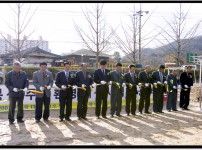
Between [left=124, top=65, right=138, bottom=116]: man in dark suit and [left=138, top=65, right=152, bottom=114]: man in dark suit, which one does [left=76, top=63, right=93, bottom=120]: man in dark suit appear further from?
[left=138, top=65, right=152, bottom=114]: man in dark suit

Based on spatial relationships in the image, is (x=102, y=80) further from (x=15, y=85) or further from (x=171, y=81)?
(x=171, y=81)

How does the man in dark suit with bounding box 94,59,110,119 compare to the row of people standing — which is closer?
the row of people standing

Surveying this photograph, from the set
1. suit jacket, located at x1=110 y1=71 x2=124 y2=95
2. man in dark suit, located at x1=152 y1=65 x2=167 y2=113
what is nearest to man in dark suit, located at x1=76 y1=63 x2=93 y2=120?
suit jacket, located at x1=110 y1=71 x2=124 y2=95

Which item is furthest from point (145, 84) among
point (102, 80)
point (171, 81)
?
point (102, 80)

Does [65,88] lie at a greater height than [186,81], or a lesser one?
lesser

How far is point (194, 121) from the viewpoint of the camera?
852cm

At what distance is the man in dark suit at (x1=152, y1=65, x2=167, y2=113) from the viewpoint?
983cm

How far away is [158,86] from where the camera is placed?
994 centimetres

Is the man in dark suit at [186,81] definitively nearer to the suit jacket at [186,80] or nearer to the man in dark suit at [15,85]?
the suit jacket at [186,80]

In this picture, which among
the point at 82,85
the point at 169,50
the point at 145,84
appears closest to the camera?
the point at 82,85

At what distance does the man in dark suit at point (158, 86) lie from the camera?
9832 mm

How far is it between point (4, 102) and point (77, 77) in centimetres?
481

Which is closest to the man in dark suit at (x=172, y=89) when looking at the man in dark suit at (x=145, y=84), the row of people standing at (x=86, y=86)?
the row of people standing at (x=86, y=86)

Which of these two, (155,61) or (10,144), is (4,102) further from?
(155,61)
